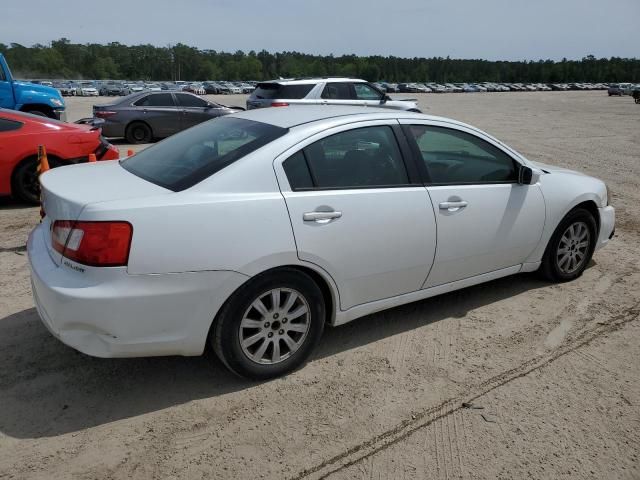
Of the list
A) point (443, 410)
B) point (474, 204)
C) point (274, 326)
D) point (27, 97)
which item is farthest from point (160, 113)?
point (443, 410)

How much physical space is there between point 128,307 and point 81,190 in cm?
79

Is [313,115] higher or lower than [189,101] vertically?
higher

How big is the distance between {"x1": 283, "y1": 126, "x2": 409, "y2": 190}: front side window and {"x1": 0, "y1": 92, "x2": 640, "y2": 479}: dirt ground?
114 centimetres

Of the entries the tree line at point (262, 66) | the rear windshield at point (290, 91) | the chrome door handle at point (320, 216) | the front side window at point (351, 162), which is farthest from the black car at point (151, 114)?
the tree line at point (262, 66)

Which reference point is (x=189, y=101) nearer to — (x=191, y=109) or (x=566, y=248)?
(x=191, y=109)

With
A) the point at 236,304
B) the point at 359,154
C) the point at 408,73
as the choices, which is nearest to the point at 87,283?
the point at 236,304

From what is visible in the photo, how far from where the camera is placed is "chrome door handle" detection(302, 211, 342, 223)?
3.19 m

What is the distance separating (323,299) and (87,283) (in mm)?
1354

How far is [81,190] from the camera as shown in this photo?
10.1ft

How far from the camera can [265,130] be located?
138 inches

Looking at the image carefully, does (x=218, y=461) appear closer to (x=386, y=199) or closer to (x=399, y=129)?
(x=386, y=199)

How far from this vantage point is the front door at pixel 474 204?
12.6ft

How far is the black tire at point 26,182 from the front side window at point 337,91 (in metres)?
7.34

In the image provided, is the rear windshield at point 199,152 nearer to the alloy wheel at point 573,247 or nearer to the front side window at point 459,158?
the front side window at point 459,158
